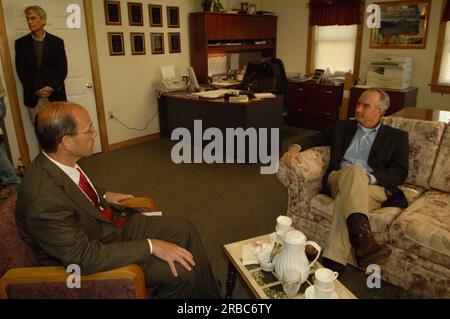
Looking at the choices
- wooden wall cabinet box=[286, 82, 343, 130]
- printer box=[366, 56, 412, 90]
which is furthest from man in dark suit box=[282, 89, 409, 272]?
wooden wall cabinet box=[286, 82, 343, 130]

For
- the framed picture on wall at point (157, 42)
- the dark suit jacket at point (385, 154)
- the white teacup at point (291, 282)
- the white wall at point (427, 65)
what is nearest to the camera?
the white teacup at point (291, 282)

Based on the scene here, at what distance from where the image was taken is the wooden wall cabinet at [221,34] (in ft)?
16.6

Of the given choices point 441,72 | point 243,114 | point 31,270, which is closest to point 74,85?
point 243,114

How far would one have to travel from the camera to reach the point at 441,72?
448 cm

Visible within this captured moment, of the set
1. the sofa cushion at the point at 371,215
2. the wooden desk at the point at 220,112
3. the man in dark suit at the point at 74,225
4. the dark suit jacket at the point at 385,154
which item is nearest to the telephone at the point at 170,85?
the wooden desk at the point at 220,112

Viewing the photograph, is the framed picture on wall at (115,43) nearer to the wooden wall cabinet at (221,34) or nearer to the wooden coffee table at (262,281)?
the wooden wall cabinet at (221,34)

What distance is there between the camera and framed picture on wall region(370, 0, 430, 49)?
4.46 m

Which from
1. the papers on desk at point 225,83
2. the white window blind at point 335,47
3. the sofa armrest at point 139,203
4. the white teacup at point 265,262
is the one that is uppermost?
the white window blind at point 335,47

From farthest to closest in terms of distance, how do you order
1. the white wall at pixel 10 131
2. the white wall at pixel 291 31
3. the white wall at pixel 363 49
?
the white wall at pixel 291 31 → the white wall at pixel 363 49 → the white wall at pixel 10 131

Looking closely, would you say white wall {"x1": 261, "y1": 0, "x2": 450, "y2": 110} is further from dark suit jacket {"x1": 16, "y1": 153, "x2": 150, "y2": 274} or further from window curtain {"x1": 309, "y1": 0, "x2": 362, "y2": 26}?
dark suit jacket {"x1": 16, "y1": 153, "x2": 150, "y2": 274}

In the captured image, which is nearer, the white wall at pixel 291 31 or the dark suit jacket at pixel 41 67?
the dark suit jacket at pixel 41 67

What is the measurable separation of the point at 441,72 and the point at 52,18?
15.8ft

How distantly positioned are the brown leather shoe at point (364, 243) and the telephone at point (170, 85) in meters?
3.65

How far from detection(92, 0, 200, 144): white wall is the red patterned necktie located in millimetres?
3119
